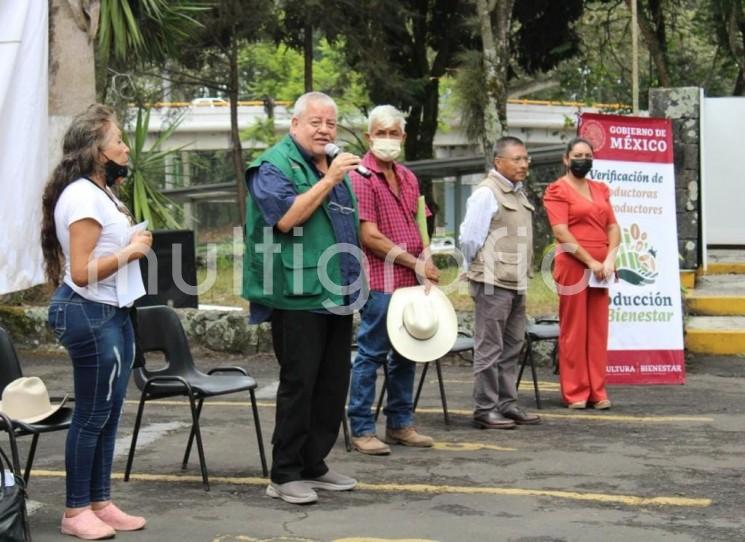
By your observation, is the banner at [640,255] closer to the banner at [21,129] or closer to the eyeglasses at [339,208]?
the eyeglasses at [339,208]

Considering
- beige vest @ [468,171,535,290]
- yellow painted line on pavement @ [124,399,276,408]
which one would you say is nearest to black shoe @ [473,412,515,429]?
→ beige vest @ [468,171,535,290]

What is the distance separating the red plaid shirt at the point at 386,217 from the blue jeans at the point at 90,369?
2.11 metres

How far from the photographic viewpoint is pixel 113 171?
5.95 meters

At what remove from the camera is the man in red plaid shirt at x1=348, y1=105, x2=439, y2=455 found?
7.79 metres

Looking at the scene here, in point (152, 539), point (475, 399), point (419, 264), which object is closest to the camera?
→ point (152, 539)

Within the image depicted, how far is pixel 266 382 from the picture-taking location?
1088 cm

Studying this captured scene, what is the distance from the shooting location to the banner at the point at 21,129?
33.4 ft

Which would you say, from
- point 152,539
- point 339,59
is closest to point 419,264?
point 152,539

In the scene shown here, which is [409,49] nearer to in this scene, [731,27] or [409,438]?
[731,27]

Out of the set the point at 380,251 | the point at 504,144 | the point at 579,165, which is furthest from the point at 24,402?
the point at 579,165

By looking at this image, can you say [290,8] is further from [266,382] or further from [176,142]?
[176,142]

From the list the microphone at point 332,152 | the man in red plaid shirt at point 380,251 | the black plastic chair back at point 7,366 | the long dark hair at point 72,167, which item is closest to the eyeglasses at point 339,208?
the microphone at point 332,152

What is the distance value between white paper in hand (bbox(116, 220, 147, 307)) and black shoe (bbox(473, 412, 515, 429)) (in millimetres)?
3352

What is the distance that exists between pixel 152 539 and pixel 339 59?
24.2 m
